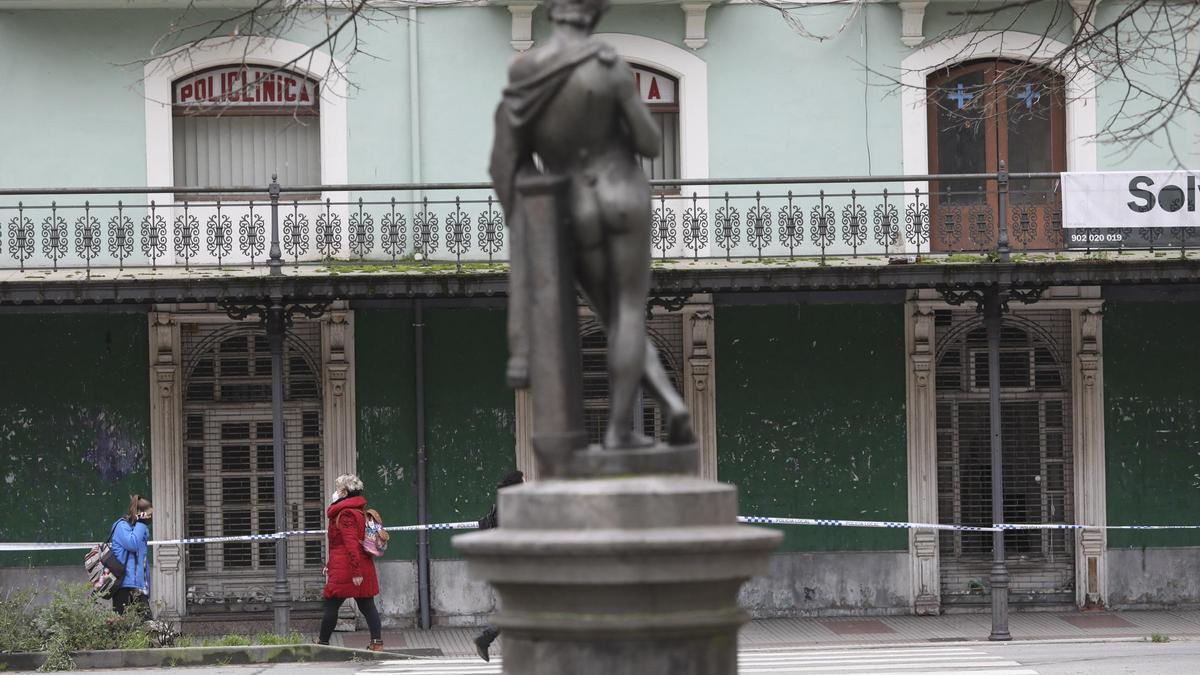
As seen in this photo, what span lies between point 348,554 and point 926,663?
4.88 meters

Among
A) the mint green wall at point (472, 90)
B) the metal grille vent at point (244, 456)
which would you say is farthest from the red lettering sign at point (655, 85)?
the metal grille vent at point (244, 456)

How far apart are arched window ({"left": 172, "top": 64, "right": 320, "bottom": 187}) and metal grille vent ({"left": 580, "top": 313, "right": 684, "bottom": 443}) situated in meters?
3.29

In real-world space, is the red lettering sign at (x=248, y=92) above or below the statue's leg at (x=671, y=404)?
above

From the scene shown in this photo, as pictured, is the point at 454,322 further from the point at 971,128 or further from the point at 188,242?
the point at 971,128

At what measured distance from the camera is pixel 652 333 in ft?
70.6

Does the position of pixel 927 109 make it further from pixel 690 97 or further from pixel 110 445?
pixel 110 445

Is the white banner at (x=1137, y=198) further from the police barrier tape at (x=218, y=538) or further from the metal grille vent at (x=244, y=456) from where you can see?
the metal grille vent at (x=244, y=456)

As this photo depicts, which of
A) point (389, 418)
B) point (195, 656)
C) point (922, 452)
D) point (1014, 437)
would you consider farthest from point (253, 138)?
point (1014, 437)

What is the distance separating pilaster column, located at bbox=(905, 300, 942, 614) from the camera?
2111 cm

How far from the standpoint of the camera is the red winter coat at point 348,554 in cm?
1744

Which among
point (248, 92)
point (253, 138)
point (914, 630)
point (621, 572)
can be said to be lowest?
point (914, 630)

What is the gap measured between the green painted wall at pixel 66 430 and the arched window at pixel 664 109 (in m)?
5.71

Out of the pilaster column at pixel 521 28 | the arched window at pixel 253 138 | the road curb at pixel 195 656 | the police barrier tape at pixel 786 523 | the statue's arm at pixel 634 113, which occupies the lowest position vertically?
the road curb at pixel 195 656

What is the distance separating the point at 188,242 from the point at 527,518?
1272 cm
